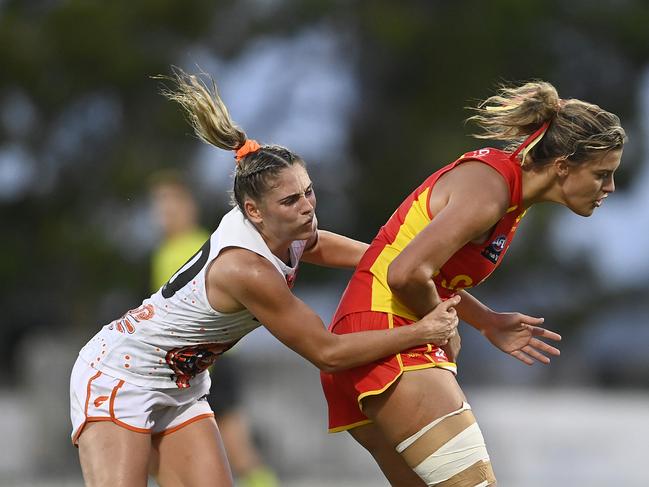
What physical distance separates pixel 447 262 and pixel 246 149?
2.68 ft

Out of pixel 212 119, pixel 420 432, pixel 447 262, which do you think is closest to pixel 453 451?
pixel 420 432

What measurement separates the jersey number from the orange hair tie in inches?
12.7

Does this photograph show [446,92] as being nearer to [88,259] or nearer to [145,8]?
[145,8]

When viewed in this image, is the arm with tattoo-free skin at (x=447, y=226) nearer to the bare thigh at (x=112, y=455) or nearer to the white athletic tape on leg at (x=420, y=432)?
the white athletic tape on leg at (x=420, y=432)

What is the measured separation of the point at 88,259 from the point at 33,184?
1701 mm

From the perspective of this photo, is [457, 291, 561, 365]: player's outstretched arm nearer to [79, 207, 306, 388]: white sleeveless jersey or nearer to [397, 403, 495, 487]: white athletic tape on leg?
[397, 403, 495, 487]: white athletic tape on leg

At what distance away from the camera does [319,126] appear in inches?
710

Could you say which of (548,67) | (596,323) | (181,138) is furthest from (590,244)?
(181,138)

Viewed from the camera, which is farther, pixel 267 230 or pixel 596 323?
pixel 596 323

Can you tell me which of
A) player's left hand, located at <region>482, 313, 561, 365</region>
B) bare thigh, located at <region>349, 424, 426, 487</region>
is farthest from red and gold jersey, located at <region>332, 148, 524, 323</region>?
bare thigh, located at <region>349, 424, 426, 487</region>

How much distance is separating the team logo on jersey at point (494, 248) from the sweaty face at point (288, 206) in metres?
0.61

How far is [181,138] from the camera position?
16.5m

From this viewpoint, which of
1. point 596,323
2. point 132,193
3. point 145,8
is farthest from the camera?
point 596,323

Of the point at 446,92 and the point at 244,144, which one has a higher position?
the point at 446,92
